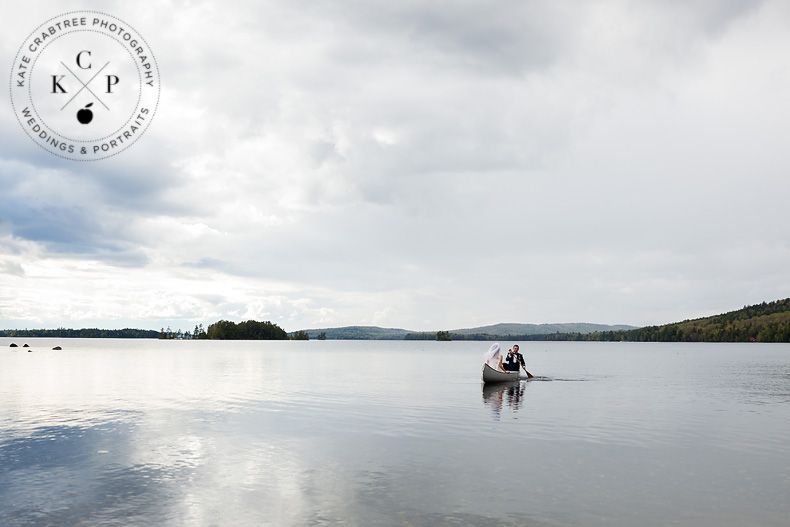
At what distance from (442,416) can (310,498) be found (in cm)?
2147

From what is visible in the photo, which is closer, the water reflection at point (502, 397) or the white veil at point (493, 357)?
the water reflection at point (502, 397)

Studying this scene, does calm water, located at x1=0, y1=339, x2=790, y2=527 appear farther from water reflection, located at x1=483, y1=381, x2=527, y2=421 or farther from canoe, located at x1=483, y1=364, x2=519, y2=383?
canoe, located at x1=483, y1=364, x2=519, y2=383

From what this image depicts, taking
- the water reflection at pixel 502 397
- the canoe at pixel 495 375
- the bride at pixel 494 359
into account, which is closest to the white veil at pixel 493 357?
the bride at pixel 494 359

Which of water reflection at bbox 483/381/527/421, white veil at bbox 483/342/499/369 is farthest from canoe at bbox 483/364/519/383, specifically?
white veil at bbox 483/342/499/369

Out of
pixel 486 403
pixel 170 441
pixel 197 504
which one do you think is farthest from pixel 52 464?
pixel 486 403

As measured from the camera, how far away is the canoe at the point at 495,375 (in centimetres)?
6320

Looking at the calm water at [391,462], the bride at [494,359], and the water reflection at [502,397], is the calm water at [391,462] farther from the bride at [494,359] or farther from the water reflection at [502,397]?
the bride at [494,359]

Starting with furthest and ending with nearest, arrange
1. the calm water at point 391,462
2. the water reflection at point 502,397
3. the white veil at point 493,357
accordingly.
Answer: the white veil at point 493,357, the water reflection at point 502,397, the calm water at point 391,462

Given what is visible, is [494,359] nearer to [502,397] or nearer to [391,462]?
[502,397]

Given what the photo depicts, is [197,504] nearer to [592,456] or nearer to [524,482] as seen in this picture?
[524,482]

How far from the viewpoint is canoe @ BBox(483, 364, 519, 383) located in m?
63.2

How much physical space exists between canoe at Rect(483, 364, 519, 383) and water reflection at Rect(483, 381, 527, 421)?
76 cm

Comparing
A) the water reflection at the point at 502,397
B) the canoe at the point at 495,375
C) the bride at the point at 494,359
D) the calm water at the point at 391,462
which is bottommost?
the calm water at the point at 391,462

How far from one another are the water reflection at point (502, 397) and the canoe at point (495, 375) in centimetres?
76
